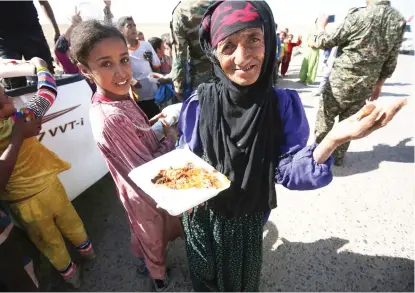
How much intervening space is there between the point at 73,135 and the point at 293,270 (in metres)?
2.36

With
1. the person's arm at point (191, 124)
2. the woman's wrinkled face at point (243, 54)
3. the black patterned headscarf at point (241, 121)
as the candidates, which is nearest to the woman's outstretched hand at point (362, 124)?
the black patterned headscarf at point (241, 121)

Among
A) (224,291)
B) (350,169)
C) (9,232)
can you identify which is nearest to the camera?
(9,232)

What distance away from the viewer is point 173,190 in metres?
1.22

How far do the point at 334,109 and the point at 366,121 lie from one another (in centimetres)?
274

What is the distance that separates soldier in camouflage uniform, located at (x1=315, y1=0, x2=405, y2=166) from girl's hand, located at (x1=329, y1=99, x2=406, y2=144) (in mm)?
2575

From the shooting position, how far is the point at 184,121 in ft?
4.70

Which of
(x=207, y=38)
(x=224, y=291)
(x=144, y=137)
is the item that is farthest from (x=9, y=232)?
(x=207, y=38)

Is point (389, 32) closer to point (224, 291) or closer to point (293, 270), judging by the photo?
point (293, 270)

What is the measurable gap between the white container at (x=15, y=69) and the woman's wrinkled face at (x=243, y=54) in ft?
5.22

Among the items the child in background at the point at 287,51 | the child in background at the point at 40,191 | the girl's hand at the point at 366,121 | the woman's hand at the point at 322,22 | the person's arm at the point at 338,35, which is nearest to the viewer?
the girl's hand at the point at 366,121

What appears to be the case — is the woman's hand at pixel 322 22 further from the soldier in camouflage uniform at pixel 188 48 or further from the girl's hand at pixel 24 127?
the girl's hand at pixel 24 127

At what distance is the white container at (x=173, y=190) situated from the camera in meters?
1.13

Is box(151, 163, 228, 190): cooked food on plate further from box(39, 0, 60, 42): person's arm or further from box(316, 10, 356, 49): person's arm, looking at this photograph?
box(39, 0, 60, 42): person's arm

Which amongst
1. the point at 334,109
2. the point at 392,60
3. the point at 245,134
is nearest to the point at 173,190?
the point at 245,134
